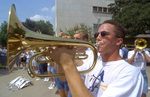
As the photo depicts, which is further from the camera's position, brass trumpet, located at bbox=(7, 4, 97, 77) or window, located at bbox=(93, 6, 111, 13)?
window, located at bbox=(93, 6, 111, 13)

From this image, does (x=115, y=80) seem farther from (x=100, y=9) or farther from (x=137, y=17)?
(x=100, y=9)

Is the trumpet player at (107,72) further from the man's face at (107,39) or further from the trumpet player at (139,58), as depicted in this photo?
the trumpet player at (139,58)

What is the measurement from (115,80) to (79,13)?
752 inches

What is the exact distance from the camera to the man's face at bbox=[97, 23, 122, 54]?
1217mm

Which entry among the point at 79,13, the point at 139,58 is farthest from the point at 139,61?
the point at 79,13

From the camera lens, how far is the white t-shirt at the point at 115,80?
876mm

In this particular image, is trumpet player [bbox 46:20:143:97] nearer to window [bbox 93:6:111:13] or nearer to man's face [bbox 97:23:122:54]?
man's face [bbox 97:23:122:54]

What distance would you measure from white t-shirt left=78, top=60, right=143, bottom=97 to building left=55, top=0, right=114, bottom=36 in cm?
1684

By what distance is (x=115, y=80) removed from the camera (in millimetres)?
973

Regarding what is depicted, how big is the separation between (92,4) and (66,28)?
696cm

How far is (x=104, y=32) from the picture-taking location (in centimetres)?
123

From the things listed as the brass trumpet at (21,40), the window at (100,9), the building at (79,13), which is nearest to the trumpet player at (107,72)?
the brass trumpet at (21,40)

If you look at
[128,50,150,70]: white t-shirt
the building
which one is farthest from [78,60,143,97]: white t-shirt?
the building

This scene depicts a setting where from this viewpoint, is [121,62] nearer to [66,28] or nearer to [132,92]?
[132,92]
